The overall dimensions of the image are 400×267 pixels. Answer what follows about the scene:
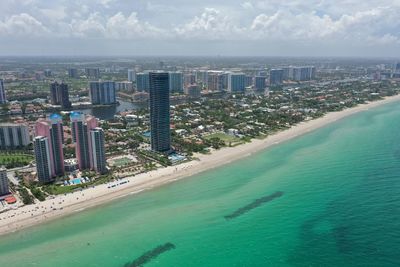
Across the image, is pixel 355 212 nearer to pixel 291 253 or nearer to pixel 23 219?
pixel 291 253

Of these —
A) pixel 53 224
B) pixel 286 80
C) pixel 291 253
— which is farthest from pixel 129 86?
pixel 291 253

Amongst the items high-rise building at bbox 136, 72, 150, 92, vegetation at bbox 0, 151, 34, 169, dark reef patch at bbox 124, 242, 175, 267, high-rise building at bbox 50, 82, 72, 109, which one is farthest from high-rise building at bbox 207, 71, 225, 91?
dark reef patch at bbox 124, 242, 175, 267

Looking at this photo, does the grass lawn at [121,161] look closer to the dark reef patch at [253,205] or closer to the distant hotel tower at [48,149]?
the distant hotel tower at [48,149]

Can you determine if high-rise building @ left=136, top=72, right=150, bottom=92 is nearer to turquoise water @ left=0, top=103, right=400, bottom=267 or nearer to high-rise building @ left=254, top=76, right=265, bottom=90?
high-rise building @ left=254, top=76, right=265, bottom=90

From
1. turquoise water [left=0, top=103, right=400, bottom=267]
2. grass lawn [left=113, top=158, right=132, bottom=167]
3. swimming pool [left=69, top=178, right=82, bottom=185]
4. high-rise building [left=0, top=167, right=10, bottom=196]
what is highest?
high-rise building [left=0, top=167, right=10, bottom=196]

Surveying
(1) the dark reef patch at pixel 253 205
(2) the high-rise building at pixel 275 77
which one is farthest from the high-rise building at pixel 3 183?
(2) the high-rise building at pixel 275 77

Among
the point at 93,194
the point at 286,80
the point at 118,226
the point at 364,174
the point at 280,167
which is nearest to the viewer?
the point at 118,226
